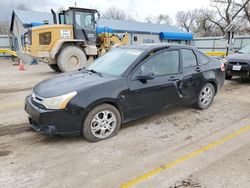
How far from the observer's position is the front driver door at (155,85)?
387 centimetres

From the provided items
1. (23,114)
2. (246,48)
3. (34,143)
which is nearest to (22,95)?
(23,114)

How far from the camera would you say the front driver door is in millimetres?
3869

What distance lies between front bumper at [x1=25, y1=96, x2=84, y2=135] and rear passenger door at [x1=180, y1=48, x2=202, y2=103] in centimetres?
231

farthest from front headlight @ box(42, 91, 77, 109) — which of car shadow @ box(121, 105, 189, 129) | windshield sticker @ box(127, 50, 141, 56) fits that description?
windshield sticker @ box(127, 50, 141, 56)

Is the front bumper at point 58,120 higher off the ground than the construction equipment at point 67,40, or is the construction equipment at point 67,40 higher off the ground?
the construction equipment at point 67,40

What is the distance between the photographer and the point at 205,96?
515 centimetres

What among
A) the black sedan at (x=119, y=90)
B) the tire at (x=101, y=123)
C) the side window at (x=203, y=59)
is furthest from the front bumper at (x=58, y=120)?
the side window at (x=203, y=59)

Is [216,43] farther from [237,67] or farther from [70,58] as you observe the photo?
[70,58]

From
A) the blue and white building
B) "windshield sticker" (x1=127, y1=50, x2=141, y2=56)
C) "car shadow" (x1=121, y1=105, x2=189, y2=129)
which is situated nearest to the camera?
"windshield sticker" (x1=127, y1=50, x2=141, y2=56)

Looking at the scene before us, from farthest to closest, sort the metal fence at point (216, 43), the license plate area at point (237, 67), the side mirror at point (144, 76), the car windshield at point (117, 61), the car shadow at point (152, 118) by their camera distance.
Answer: the metal fence at point (216, 43) → the license plate area at point (237, 67) → the car shadow at point (152, 118) → the car windshield at point (117, 61) → the side mirror at point (144, 76)

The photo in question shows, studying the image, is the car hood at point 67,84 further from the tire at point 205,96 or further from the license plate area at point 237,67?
the license plate area at point 237,67

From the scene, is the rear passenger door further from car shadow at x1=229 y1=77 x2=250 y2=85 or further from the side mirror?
car shadow at x1=229 y1=77 x2=250 y2=85

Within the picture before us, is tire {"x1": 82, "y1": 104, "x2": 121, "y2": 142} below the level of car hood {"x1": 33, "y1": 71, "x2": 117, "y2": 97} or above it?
below

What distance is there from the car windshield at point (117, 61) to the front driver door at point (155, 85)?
0.24 m
